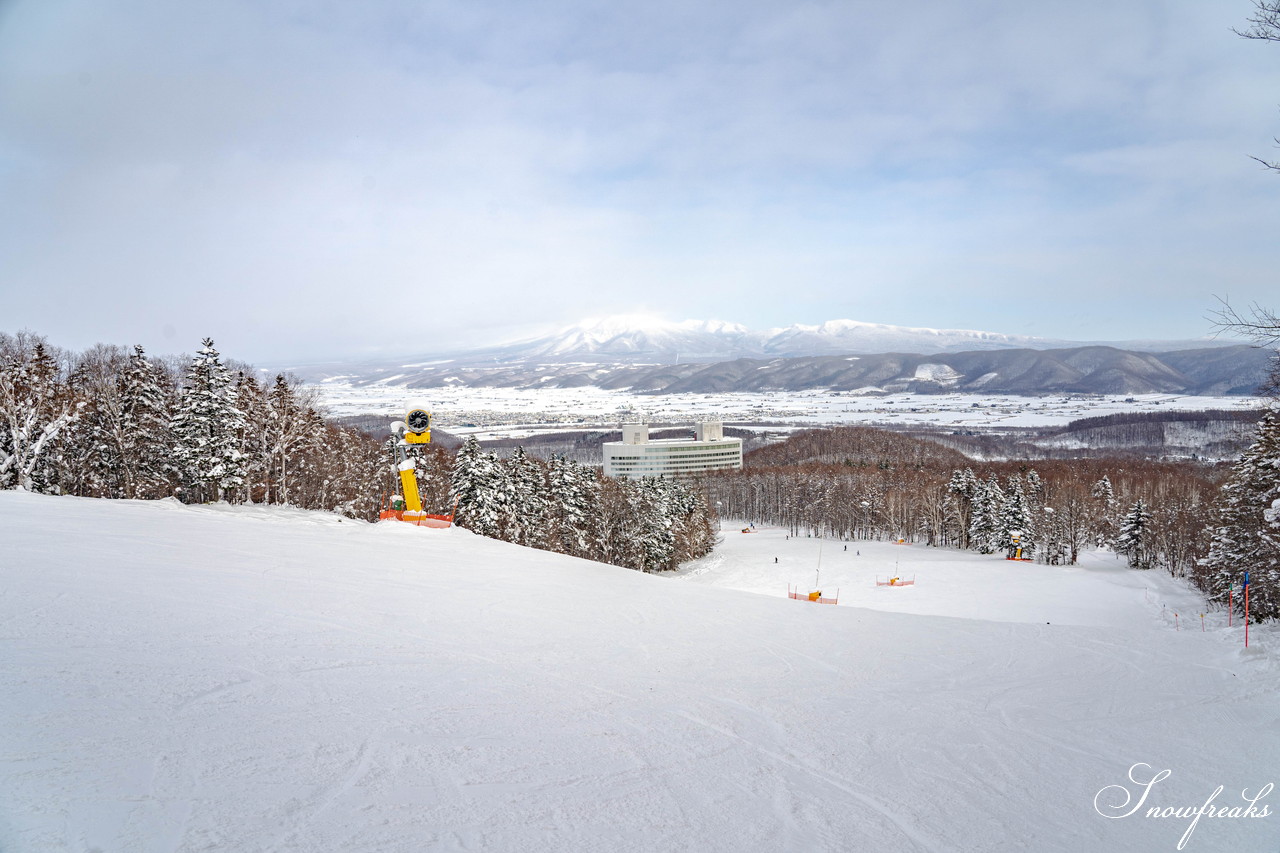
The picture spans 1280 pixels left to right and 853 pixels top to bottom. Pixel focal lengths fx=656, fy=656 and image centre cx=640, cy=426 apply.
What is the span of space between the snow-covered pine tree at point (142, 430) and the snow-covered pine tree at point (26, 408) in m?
2.54

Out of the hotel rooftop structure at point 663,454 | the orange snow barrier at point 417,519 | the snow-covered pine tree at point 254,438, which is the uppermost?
the snow-covered pine tree at point 254,438

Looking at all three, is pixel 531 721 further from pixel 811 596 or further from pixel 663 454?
pixel 663 454

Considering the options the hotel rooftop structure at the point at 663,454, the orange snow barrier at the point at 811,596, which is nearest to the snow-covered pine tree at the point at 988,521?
the orange snow barrier at the point at 811,596

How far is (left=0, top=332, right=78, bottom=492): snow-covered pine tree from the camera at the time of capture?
74.6 ft

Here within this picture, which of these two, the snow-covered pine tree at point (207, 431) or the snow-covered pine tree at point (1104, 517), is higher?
the snow-covered pine tree at point (207, 431)

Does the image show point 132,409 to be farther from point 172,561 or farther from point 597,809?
point 597,809

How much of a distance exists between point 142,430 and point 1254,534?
42469 millimetres

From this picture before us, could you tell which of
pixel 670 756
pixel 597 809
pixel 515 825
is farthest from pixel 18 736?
pixel 670 756

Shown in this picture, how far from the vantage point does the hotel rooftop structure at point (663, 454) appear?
14238 cm

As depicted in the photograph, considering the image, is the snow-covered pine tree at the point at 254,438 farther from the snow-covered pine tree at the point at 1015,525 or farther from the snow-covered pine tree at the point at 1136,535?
the snow-covered pine tree at the point at 1136,535

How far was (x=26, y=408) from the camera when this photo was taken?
23.5 m

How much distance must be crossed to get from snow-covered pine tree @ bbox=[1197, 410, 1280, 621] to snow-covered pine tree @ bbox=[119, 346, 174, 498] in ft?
129

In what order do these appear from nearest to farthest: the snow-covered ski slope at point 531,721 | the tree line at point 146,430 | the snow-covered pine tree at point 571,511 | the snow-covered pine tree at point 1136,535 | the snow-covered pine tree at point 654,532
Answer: the snow-covered ski slope at point 531,721 → the tree line at point 146,430 → the snow-covered pine tree at point 571,511 → the snow-covered pine tree at point 654,532 → the snow-covered pine tree at point 1136,535

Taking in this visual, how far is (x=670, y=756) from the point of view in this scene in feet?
18.9
